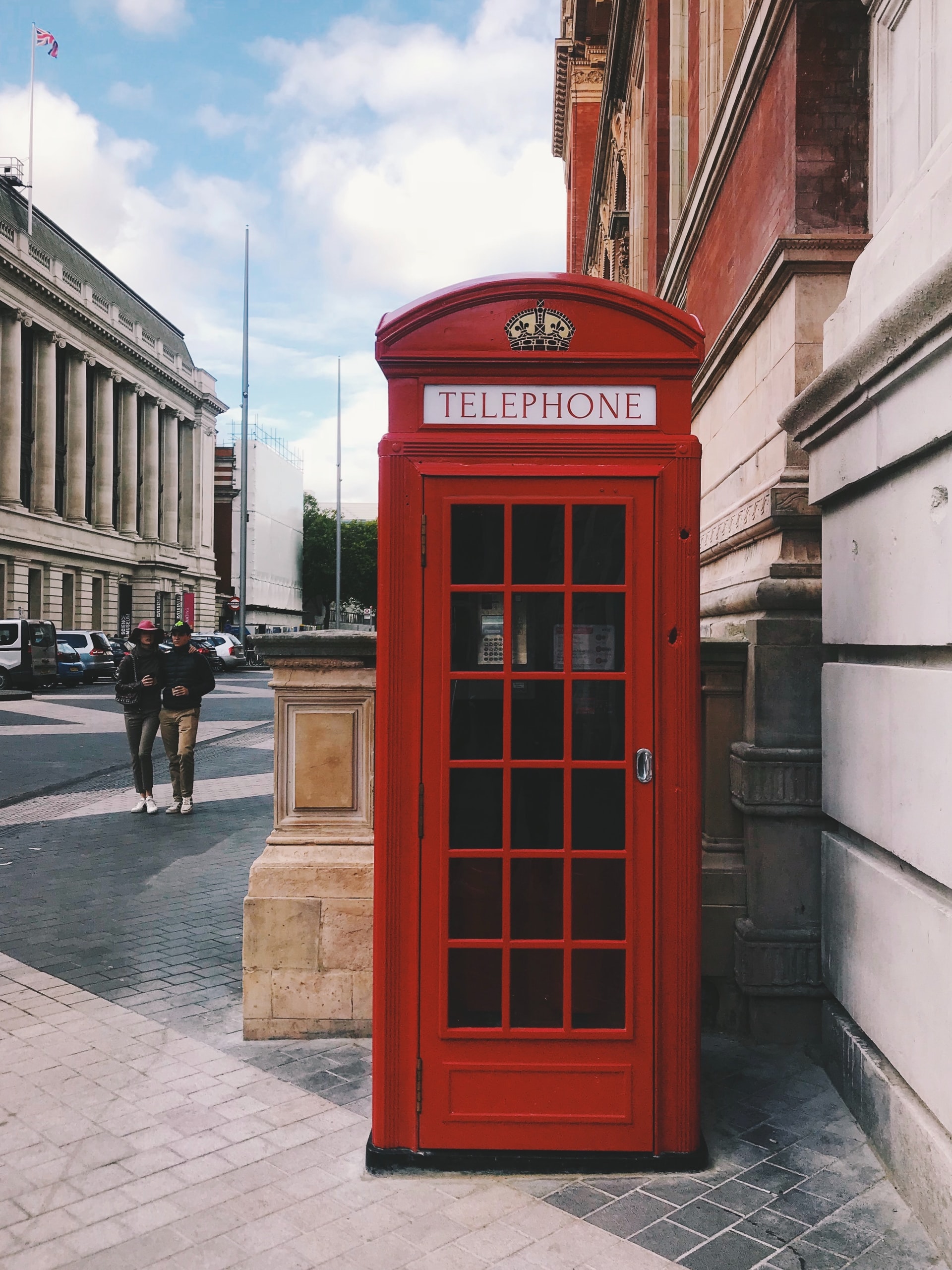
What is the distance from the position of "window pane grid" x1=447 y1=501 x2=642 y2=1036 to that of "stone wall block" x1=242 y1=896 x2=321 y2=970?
128 cm

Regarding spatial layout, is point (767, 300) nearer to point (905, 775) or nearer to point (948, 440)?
point (948, 440)

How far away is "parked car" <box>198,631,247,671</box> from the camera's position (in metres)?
41.8

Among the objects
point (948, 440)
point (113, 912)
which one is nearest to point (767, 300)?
point (948, 440)

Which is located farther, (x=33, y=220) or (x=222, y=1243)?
(x=33, y=220)

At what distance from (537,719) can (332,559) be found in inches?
3072

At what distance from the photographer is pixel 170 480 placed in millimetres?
67812

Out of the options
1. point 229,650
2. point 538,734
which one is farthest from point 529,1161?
point 229,650

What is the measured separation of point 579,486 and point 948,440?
113 cm

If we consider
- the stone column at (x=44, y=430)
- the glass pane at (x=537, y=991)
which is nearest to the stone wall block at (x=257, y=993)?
the glass pane at (x=537, y=991)

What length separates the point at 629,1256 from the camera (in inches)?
114

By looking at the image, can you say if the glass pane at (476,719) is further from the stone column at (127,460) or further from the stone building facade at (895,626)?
the stone column at (127,460)

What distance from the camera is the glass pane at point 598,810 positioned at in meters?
3.38

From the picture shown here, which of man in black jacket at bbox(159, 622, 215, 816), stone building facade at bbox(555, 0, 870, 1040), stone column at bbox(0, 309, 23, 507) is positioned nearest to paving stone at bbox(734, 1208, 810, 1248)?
stone building facade at bbox(555, 0, 870, 1040)

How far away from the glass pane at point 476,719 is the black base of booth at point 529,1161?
4.41 feet
